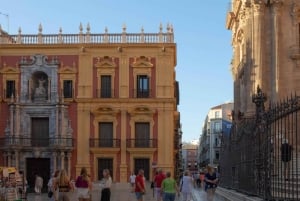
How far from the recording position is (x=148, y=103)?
42312 millimetres

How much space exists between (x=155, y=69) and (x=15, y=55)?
32.8ft

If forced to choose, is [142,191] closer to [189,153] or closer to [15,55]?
[15,55]

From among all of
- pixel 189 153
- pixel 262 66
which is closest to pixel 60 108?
pixel 262 66

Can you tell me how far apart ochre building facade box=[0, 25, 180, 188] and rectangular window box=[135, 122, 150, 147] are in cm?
7

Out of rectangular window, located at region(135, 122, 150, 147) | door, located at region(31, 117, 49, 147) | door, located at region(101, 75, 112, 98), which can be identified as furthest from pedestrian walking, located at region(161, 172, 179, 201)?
door, located at region(31, 117, 49, 147)

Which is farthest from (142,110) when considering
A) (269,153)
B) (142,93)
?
(269,153)

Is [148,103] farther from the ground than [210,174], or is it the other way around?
[148,103]

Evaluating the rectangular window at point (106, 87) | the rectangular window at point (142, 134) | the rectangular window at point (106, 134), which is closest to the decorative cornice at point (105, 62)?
the rectangular window at point (106, 87)

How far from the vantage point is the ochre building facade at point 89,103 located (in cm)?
4206

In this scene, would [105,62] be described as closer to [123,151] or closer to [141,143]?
[141,143]

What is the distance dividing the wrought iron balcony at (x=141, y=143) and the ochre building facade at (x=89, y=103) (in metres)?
0.07

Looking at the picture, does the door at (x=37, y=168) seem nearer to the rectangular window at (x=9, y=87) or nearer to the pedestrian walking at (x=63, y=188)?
the rectangular window at (x=9, y=87)

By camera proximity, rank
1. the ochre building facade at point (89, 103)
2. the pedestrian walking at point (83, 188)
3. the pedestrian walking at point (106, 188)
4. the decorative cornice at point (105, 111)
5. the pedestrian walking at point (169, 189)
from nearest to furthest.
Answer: the pedestrian walking at point (83, 188)
the pedestrian walking at point (106, 188)
the pedestrian walking at point (169, 189)
the ochre building facade at point (89, 103)
the decorative cornice at point (105, 111)

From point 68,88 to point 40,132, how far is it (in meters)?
3.62
